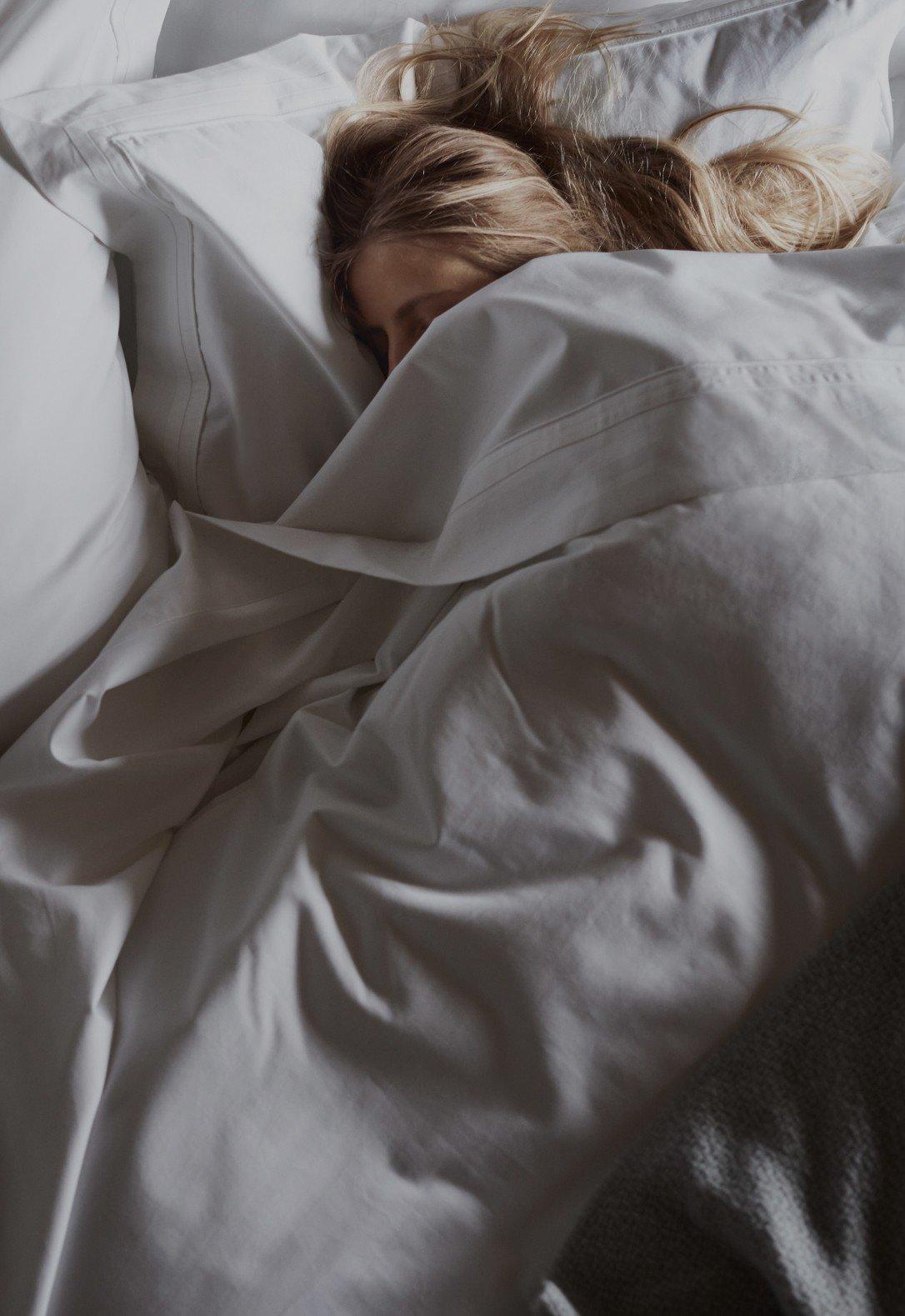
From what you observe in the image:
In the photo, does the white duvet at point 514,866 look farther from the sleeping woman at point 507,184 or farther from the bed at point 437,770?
the sleeping woman at point 507,184

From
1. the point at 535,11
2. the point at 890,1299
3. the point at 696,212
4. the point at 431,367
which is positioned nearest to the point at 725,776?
the point at 890,1299

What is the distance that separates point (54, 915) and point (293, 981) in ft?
0.52

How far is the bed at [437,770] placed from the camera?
50 centimetres

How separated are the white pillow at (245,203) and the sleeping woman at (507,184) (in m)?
0.03

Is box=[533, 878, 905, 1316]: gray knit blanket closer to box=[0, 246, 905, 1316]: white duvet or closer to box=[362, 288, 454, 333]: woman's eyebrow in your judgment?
box=[0, 246, 905, 1316]: white duvet

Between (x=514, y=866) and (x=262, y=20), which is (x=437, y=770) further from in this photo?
(x=262, y=20)

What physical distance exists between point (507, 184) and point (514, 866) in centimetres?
55

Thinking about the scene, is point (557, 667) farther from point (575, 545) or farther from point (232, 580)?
point (232, 580)

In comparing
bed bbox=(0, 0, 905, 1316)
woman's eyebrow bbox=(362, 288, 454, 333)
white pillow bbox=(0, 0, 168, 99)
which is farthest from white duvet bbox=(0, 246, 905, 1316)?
white pillow bbox=(0, 0, 168, 99)

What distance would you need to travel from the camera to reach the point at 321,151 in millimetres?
813

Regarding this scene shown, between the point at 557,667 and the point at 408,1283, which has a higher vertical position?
the point at 557,667

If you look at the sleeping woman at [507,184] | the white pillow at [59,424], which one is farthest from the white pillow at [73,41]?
the sleeping woman at [507,184]

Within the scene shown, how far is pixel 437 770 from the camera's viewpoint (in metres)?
0.56

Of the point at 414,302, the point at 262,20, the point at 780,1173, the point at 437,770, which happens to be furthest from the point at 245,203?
the point at 780,1173
